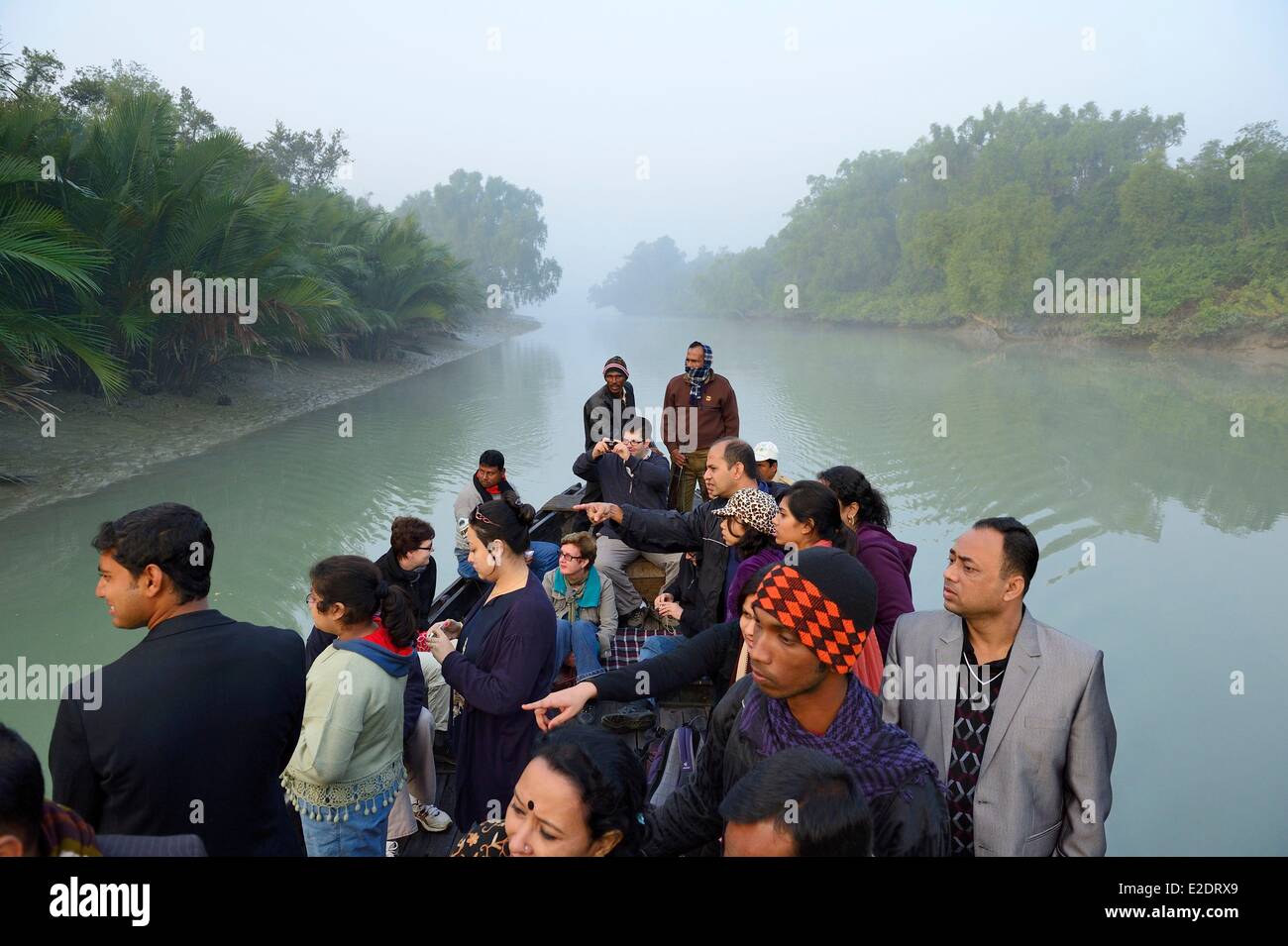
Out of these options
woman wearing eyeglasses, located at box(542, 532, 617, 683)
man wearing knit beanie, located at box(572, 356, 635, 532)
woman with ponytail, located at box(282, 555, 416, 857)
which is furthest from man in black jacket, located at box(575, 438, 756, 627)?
man wearing knit beanie, located at box(572, 356, 635, 532)

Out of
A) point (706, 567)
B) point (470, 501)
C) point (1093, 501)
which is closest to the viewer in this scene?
point (706, 567)

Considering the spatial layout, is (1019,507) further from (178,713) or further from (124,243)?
(124,243)

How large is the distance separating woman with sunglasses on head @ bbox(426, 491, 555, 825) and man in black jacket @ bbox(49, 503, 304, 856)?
0.63 m

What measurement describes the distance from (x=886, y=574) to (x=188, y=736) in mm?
2421

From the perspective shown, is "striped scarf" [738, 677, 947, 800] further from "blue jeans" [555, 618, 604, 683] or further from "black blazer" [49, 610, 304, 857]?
"blue jeans" [555, 618, 604, 683]

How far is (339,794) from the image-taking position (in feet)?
8.71

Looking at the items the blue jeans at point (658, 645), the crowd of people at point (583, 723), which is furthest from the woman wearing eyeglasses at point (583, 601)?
the crowd of people at point (583, 723)

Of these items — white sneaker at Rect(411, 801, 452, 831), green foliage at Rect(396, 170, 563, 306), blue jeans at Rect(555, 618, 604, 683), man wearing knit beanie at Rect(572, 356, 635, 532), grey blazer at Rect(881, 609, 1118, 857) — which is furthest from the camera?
green foliage at Rect(396, 170, 563, 306)

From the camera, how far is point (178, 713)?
1995 mm

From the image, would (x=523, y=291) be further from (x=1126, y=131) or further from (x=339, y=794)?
(x=339, y=794)

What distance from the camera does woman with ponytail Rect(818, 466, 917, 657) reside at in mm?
3197
